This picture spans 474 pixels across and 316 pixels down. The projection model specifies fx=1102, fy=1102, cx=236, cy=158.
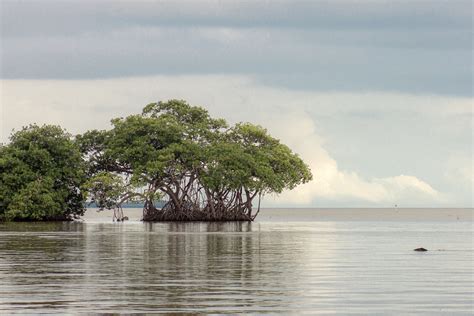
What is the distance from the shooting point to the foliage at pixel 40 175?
296 feet

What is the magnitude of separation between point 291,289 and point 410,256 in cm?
1577

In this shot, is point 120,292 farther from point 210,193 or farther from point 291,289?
point 210,193

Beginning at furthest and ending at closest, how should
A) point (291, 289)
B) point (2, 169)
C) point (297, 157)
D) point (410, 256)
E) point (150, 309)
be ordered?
1. point (297, 157)
2. point (2, 169)
3. point (410, 256)
4. point (291, 289)
5. point (150, 309)

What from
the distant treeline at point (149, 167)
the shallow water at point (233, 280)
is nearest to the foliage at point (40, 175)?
the distant treeline at point (149, 167)

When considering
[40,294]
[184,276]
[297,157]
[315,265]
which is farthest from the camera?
[297,157]

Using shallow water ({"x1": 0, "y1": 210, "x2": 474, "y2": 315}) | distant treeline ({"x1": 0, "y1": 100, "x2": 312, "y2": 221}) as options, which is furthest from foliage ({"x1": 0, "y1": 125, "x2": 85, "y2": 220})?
shallow water ({"x1": 0, "y1": 210, "x2": 474, "y2": 315})

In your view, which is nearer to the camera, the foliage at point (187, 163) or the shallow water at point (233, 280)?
the shallow water at point (233, 280)

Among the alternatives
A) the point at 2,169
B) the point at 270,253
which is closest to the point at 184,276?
the point at 270,253

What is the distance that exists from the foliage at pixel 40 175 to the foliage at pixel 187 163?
2724 millimetres

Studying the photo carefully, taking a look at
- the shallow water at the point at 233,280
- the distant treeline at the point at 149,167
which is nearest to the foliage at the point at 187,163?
the distant treeline at the point at 149,167

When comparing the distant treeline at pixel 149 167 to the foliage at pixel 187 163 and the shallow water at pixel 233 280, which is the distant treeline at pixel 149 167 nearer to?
the foliage at pixel 187 163

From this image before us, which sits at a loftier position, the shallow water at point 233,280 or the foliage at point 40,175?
the foliage at point 40,175

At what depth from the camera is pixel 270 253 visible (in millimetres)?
40094

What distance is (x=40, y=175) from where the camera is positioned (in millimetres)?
92312
